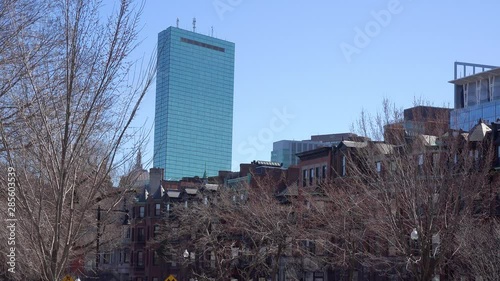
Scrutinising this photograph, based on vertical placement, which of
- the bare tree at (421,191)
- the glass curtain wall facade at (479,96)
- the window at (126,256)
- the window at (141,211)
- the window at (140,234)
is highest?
the glass curtain wall facade at (479,96)

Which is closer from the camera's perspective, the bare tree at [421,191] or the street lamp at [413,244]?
the street lamp at [413,244]

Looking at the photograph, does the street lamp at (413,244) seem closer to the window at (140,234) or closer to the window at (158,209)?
the window at (158,209)

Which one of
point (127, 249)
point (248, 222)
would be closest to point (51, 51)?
point (248, 222)

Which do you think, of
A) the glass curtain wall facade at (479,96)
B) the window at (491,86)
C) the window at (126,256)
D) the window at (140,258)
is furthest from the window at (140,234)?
the window at (491,86)

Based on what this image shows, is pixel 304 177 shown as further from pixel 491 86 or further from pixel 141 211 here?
pixel 491 86

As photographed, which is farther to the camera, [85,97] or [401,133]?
[401,133]

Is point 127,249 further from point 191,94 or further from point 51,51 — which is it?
point 191,94

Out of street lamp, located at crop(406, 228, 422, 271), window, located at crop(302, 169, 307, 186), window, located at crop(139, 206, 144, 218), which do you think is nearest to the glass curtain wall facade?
window, located at crop(302, 169, 307, 186)

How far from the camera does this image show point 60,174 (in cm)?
1254

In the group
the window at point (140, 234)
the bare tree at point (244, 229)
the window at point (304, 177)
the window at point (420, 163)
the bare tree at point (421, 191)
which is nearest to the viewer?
the bare tree at point (421, 191)

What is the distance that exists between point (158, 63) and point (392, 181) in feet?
75.9

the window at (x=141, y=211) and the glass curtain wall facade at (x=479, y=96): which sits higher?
the glass curtain wall facade at (x=479, y=96)

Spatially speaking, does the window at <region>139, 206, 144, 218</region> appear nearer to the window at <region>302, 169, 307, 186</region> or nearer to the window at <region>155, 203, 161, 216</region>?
the window at <region>155, 203, 161, 216</region>

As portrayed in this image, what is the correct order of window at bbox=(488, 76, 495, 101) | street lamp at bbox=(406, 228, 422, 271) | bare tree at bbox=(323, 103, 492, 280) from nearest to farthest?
street lamp at bbox=(406, 228, 422, 271)
bare tree at bbox=(323, 103, 492, 280)
window at bbox=(488, 76, 495, 101)
